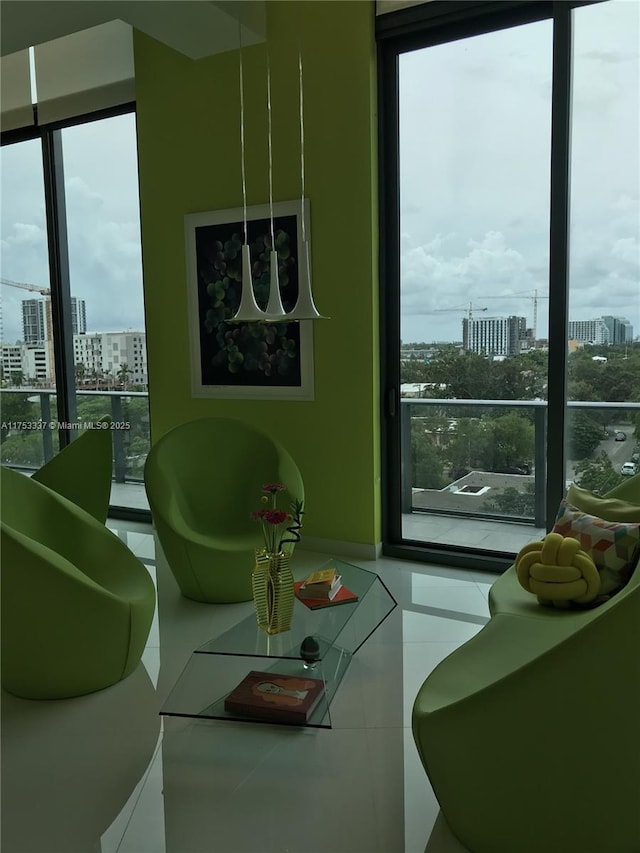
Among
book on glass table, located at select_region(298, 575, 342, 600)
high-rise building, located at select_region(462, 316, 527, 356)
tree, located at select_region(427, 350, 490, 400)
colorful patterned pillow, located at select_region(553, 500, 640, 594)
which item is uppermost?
high-rise building, located at select_region(462, 316, 527, 356)

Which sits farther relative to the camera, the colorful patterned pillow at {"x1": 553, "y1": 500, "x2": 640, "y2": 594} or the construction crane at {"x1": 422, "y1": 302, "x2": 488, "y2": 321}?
the construction crane at {"x1": 422, "y1": 302, "x2": 488, "y2": 321}

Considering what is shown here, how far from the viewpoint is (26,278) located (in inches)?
238

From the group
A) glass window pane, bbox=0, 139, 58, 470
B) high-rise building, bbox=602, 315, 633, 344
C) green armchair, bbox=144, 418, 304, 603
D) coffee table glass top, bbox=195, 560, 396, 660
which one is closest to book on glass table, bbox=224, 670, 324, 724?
coffee table glass top, bbox=195, 560, 396, 660

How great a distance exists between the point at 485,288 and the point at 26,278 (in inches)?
158

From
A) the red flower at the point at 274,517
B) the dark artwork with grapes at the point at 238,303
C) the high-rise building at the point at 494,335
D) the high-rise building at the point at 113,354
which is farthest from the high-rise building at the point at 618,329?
the high-rise building at the point at 113,354

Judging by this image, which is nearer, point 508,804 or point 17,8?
point 508,804

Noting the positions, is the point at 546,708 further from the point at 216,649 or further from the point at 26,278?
the point at 26,278

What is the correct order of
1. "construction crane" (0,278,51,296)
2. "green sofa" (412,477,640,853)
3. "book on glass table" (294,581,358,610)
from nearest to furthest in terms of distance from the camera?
"green sofa" (412,477,640,853) → "book on glass table" (294,581,358,610) → "construction crane" (0,278,51,296)

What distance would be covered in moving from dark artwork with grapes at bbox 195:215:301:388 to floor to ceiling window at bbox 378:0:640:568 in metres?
0.66

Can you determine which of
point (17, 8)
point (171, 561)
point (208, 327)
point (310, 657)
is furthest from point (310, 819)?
point (17, 8)

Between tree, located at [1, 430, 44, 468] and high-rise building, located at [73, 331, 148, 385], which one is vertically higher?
high-rise building, located at [73, 331, 148, 385]

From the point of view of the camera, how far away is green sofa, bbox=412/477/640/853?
1.68m

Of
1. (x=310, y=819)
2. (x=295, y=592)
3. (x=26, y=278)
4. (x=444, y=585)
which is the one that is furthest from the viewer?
(x=26, y=278)

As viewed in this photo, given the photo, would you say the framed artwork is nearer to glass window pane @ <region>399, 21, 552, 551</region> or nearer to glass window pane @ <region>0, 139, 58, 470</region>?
glass window pane @ <region>399, 21, 552, 551</region>
